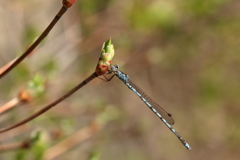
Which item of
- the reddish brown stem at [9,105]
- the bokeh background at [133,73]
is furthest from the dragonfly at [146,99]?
the reddish brown stem at [9,105]

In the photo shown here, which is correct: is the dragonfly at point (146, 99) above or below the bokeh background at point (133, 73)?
below

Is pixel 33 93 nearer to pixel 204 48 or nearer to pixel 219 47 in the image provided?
pixel 204 48

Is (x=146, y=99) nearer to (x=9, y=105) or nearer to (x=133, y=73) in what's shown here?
(x=9, y=105)

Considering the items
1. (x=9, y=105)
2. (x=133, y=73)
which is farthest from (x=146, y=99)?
(x=133, y=73)

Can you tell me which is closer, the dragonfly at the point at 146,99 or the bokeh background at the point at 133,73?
the dragonfly at the point at 146,99

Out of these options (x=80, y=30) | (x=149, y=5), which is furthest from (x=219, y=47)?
(x=80, y=30)

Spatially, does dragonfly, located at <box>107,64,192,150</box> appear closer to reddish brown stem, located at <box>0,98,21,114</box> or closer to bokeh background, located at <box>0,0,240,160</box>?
bokeh background, located at <box>0,0,240,160</box>

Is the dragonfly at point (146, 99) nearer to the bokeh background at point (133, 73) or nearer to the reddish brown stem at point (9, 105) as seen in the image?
the bokeh background at point (133, 73)

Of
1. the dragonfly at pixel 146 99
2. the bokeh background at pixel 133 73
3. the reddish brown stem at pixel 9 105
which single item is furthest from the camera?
the bokeh background at pixel 133 73

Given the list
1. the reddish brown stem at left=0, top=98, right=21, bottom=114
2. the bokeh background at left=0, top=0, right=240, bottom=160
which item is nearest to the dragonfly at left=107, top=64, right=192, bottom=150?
the bokeh background at left=0, top=0, right=240, bottom=160
